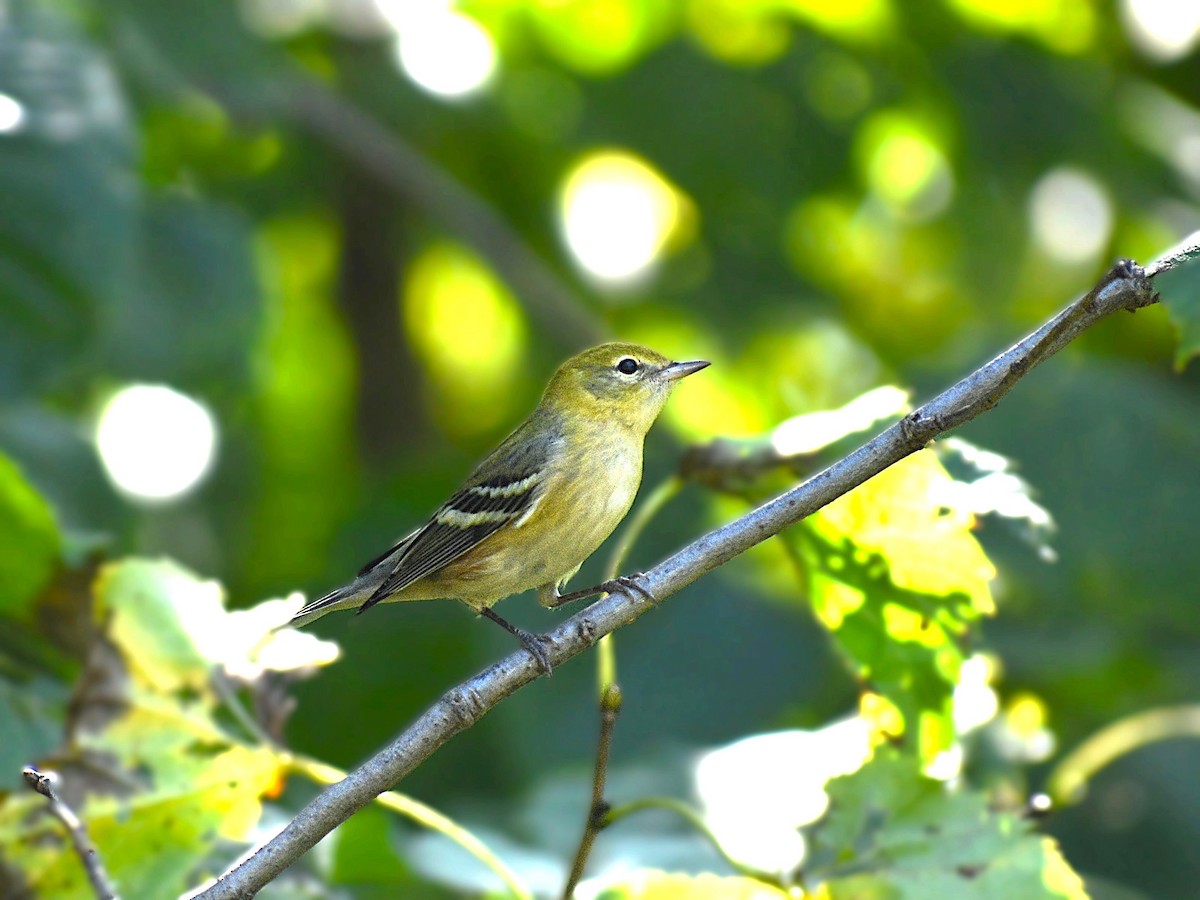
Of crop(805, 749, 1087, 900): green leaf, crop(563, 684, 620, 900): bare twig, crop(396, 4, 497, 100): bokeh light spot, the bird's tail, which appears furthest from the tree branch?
crop(396, 4, 497, 100): bokeh light spot

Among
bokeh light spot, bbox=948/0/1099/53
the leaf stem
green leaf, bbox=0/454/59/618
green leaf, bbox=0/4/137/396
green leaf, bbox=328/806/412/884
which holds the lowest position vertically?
the leaf stem

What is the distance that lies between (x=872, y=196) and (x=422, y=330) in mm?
3341

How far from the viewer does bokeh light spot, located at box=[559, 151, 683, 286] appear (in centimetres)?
753

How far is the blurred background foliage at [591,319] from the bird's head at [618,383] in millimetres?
563

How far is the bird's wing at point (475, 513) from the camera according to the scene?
4281 millimetres

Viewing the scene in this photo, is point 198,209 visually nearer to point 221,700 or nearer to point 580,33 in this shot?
point 580,33

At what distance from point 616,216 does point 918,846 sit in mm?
5345

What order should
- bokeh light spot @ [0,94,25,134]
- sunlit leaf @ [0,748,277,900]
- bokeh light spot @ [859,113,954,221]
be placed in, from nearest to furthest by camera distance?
1. sunlit leaf @ [0,748,277,900]
2. bokeh light spot @ [0,94,25,134]
3. bokeh light spot @ [859,113,954,221]

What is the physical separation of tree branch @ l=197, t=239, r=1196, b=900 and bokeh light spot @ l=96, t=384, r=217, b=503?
11.6 feet

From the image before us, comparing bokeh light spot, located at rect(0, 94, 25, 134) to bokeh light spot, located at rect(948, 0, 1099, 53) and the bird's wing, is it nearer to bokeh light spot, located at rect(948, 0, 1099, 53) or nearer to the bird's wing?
the bird's wing

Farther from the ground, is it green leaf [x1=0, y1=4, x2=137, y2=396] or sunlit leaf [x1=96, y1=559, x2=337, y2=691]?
green leaf [x1=0, y1=4, x2=137, y2=396]

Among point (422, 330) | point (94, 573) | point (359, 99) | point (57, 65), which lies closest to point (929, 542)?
point (94, 573)

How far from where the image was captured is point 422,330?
30.1 ft

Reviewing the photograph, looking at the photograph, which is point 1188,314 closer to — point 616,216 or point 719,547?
point 719,547
